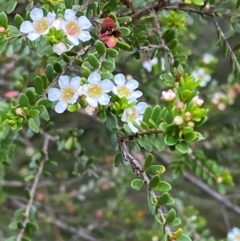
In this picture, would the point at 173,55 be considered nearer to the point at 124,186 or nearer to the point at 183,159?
the point at 183,159

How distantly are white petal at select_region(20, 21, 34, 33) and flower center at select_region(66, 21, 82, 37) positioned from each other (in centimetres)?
6

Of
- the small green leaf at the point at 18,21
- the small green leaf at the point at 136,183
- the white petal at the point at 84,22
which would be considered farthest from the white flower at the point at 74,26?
the small green leaf at the point at 136,183

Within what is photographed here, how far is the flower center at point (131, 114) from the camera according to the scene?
2.28ft

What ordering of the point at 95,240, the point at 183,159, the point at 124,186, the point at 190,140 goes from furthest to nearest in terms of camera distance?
the point at 124,186 → the point at 95,240 → the point at 183,159 → the point at 190,140

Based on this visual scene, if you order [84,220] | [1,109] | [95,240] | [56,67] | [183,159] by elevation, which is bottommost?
[84,220]

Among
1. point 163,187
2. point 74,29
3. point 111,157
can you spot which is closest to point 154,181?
point 163,187

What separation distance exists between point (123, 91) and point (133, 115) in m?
0.04

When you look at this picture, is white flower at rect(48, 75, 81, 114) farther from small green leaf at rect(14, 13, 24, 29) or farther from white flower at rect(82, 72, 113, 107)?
small green leaf at rect(14, 13, 24, 29)

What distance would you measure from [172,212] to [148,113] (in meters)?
0.14

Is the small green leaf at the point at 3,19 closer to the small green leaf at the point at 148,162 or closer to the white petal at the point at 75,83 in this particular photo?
the white petal at the point at 75,83

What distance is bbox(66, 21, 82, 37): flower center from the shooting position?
69cm

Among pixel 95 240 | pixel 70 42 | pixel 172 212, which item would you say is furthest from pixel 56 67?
pixel 95 240

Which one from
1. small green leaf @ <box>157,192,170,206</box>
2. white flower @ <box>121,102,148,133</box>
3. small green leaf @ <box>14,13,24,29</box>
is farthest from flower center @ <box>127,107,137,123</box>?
small green leaf @ <box>14,13,24,29</box>

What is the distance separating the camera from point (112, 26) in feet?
2.39
